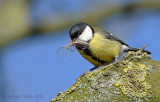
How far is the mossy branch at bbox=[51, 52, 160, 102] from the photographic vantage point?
1.60 metres

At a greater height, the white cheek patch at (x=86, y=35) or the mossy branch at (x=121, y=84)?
the white cheek patch at (x=86, y=35)

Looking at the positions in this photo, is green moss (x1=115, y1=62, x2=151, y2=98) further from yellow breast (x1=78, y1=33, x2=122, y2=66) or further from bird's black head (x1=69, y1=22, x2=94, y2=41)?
bird's black head (x1=69, y1=22, x2=94, y2=41)

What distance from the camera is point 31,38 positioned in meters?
4.27

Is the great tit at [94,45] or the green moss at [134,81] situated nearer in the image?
the green moss at [134,81]

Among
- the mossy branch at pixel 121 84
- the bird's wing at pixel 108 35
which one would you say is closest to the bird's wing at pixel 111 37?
the bird's wing at pixel 108 35

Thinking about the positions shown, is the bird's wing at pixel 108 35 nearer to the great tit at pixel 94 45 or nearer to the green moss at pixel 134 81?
the great tit at pixel 94 45

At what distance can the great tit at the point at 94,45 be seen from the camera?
3.03 m

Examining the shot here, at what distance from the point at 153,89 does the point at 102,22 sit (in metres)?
2.54

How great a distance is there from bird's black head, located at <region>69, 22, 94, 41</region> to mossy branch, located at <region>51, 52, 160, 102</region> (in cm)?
128

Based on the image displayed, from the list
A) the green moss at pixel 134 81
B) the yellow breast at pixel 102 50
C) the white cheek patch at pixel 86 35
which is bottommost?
the green moss at pixel 134 81

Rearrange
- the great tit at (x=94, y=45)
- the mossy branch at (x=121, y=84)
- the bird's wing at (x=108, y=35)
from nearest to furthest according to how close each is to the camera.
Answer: the mossy branch at (x=121, y=84) → the great tit at (x=94, y=45) → the bird's wing at (x=108, y=35)

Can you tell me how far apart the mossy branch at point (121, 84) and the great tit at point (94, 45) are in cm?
115

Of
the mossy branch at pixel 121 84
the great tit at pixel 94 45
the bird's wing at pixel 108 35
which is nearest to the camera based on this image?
the mossy branch at pixel 121 84

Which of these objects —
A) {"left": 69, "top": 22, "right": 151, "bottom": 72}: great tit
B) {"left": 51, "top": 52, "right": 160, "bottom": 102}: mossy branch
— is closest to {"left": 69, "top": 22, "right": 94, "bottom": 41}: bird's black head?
{"left": 69, "top": 22, "right": 151, "bottom": 72}: great tit
